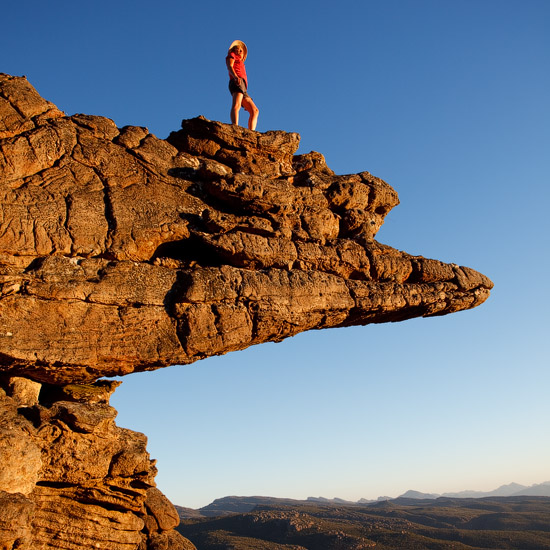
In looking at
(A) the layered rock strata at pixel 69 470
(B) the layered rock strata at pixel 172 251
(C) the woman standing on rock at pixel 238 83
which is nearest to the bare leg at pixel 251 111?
(C) the woman standing on rock at pixel 238 83

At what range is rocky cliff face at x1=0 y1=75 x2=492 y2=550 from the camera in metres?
19.3

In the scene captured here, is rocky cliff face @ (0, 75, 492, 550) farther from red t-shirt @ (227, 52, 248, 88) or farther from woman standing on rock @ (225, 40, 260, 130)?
red t-shirt @ (227, 52, 248, 88)

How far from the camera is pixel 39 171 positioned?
22.6m

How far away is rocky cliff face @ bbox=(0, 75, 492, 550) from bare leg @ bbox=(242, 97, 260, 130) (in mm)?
1863

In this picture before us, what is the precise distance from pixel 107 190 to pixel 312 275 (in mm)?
9788

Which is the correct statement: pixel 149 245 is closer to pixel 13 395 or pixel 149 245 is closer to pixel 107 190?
pixel 107 190

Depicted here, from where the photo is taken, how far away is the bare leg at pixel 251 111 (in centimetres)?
3038

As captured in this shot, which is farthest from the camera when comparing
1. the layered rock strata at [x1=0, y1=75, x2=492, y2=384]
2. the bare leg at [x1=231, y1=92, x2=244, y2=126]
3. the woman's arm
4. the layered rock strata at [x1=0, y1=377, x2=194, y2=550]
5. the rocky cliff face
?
the bare leg at [x1=231, y1=92, x2=244, y2=126]

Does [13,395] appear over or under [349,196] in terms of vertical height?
under

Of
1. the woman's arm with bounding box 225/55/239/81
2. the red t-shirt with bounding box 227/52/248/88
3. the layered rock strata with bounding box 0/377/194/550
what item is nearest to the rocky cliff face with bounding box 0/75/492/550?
the layered rock strata with bounding box 0/377/194/550

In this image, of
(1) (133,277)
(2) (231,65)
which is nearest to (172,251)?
(1) (133,277)

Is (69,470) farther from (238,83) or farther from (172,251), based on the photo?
(238,83)

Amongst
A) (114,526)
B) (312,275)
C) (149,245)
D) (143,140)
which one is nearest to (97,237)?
(149,245)

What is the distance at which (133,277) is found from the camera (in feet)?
71.0
